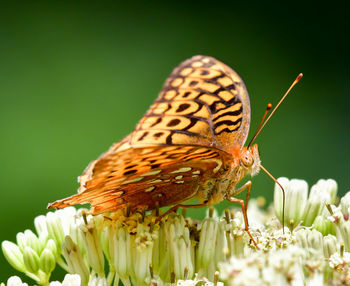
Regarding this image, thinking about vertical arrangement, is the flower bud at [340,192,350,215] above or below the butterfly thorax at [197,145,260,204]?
below

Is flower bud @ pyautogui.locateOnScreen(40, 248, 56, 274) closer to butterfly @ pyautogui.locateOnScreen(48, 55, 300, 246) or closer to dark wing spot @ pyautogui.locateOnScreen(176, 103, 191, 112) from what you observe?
butterfly @ pyautogui.locateOnScreen(48, 55, 300, 246)

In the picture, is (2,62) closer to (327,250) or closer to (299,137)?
(299,137)

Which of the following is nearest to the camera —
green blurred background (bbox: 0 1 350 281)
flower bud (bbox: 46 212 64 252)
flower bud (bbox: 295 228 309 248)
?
flower bud (bbox: 295 228 309 248)

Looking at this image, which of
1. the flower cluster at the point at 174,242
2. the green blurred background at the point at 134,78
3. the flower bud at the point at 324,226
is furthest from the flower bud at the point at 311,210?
Answer: the green blurred background at the point at 134,78

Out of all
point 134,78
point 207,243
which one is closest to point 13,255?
point 207,243

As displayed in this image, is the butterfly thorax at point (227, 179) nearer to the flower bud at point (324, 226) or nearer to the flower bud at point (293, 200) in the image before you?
the flower bud at point (293, 200)

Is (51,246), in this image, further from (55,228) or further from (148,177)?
(148,177)

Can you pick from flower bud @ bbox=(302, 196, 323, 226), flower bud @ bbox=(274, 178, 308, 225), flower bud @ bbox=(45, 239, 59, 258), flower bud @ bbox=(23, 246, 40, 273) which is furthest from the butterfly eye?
flower bud @ bbox=(23, 246, 40, 273)
